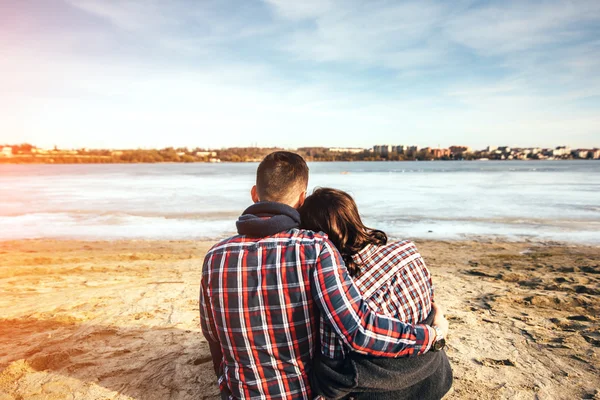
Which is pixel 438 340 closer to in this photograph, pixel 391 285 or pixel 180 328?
pixel 391 285

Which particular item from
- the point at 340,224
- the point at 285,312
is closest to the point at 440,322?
the point at 340,224

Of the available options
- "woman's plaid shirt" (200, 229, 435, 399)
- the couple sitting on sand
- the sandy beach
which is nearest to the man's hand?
the couple sitting on sand

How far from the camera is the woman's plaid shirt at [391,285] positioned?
6.96ft

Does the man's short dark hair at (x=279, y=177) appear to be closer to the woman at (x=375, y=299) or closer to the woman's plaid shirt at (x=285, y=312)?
the woman at (x=375, y=299)

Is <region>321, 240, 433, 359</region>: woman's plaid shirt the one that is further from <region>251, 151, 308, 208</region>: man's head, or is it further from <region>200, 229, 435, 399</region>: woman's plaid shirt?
<region>251, 151, 308, 208</region>: man's head

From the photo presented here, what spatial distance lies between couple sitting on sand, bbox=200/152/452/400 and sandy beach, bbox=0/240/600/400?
1259mm

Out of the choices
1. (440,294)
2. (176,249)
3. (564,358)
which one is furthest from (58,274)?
(564,358)

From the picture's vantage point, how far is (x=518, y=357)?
12.0ft

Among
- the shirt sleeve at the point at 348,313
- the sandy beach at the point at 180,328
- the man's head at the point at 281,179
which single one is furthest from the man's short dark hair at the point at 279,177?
the sandy beach at the point at 180,328

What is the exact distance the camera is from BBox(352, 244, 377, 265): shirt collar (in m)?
2.27

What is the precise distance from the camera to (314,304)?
6.75ft

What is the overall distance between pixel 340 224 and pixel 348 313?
1.74 ft

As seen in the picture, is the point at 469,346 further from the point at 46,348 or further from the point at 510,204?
the point at 510,204

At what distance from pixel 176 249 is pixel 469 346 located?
681cm
